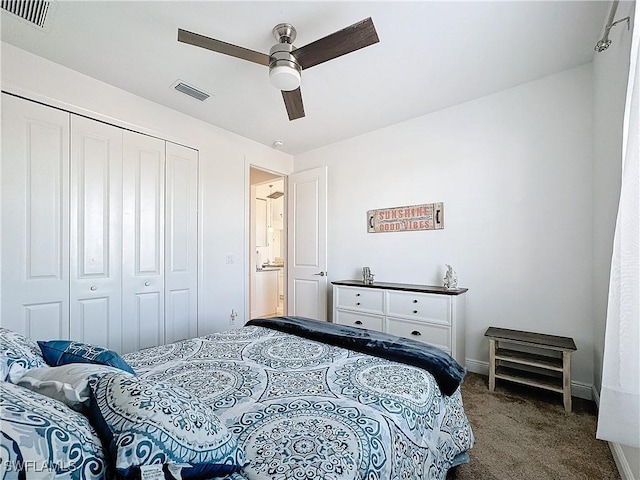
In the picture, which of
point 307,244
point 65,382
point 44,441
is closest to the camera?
point 44,441

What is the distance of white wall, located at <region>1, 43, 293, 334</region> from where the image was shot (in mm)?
2270

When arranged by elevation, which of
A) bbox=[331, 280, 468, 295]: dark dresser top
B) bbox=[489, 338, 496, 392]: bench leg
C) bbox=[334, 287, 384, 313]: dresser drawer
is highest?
bbox=[331, 280, 468, 295]: dark dresser top

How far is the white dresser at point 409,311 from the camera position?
2.69m

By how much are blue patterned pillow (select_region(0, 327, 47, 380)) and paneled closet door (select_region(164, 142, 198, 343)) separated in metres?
2.06

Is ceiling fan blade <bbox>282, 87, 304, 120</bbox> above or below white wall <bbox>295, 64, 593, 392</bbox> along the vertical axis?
above

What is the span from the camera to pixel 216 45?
1.70 meters

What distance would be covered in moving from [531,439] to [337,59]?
2913 millimetres

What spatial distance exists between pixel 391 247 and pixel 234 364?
8.15 feet

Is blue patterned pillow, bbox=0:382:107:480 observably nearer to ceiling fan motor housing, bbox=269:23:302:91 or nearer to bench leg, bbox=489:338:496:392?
ceiling fan motor housing, bbox=269:23:302:91

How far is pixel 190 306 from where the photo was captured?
3199mm

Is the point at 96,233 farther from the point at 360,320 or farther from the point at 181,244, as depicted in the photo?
the point at 360,320

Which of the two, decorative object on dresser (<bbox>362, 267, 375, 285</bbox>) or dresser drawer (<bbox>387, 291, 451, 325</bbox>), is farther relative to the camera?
decorative object on dresser (<bbox>362, 267, 375, 285</bbox>)

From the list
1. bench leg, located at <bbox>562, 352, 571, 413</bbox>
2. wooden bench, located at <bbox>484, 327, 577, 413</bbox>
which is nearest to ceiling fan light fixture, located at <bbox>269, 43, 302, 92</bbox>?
wooden bench, located at <bbox>484, 327, 577, 413</bbox>

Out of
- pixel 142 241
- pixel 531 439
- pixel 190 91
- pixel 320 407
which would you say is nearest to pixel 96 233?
pixel 142 241
